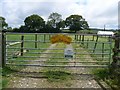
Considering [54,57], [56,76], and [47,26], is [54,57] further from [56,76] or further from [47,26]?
[47,26]

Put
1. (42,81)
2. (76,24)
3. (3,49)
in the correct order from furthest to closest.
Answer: (76,24)
(3,49)
(42,81)

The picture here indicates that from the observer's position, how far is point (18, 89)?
20.2 feet

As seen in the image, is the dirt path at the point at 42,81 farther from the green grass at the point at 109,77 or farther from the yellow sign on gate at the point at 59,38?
the yellow sign on gate at the point at 59,38

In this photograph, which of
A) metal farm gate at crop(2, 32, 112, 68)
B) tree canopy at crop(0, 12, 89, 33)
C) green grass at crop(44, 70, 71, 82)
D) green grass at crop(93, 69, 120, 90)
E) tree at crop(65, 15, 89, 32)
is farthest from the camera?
tree at crop(65, 15, 89, 32)

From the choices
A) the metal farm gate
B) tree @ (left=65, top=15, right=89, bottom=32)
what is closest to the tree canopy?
tree @ (left=65, top=15, right=89, bottom=32)

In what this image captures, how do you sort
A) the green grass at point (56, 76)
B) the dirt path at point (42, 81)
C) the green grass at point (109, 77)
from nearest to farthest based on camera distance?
the green grass at point (109, 77) → the dirt path at point (42, 81) → the green grass at point (56, 76)

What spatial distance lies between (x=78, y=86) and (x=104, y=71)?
1.95 m

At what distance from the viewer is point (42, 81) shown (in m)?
7.10

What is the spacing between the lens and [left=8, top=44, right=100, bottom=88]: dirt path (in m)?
6.60

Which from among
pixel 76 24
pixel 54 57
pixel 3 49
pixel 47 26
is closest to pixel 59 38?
pixel 54 57

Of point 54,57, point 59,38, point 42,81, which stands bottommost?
point 42,81

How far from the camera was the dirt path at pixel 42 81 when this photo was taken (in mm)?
6599

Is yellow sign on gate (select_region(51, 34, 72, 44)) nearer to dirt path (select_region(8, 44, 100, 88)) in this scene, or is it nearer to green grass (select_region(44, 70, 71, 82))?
dirt path (select_region(8, 44, 100, 88))

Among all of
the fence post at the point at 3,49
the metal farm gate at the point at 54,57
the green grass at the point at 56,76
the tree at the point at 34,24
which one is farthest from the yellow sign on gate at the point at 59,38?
the tree at the point at 34,24
